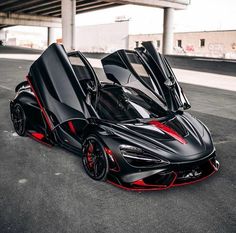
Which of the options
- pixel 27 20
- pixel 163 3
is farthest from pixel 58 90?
pixel 27 20

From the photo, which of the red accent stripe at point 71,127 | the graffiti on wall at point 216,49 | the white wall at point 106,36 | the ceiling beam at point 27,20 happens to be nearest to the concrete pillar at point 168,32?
the graffiti on wall at point 216,49

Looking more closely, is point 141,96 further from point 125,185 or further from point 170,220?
point 170,220

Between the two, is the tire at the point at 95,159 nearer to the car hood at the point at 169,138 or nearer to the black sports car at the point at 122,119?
the black sports car at the point at 122,119

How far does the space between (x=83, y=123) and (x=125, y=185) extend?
1.16 meters

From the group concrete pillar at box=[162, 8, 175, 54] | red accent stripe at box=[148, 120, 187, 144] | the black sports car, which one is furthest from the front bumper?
concrete pillar at box=[162, 8, 175, 54]

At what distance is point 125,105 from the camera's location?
4.52 meters

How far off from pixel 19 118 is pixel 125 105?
229 centimetres

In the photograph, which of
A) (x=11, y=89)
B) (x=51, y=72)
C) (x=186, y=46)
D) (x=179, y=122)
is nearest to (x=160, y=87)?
(x=179, y=122)

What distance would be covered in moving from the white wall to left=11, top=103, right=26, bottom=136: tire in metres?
63.6

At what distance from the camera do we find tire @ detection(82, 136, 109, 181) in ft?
13.1

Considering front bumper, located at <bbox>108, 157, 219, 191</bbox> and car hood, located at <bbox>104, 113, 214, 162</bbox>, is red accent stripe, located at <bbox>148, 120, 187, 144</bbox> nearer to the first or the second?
car hood, located at <bbox>104, 113, 214, 162</bbox>

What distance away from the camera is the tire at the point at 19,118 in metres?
5.73

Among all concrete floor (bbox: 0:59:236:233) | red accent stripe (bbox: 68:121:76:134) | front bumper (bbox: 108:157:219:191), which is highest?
red accent stripe (bbox: 68:121:76:134)

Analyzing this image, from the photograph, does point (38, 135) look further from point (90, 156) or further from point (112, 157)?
point (112, 157)
